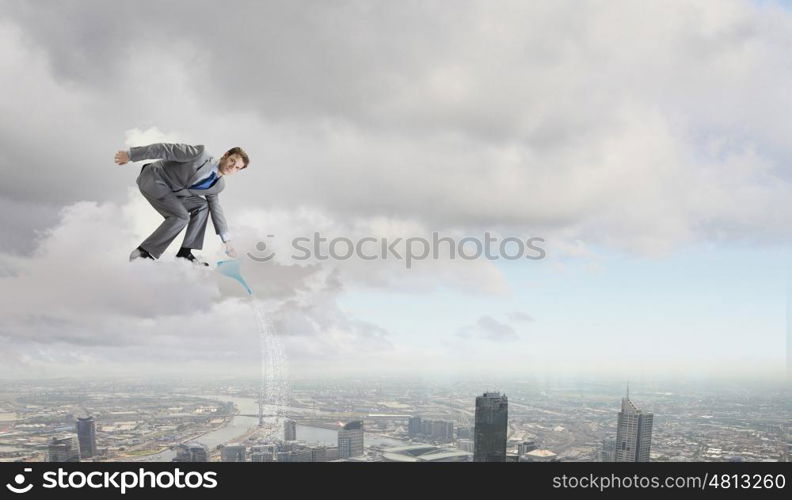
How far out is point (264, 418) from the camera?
36.1 feet

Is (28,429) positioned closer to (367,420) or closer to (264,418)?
(264,418)

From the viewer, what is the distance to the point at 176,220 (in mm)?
4062

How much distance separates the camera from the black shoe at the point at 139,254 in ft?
13.1

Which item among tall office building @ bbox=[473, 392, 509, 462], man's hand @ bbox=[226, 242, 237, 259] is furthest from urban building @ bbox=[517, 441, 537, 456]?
man's hand @ bbox=[226, 242, 237, 259]

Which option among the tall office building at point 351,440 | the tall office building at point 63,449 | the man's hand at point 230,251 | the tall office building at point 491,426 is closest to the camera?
the man's hand at point 230,251

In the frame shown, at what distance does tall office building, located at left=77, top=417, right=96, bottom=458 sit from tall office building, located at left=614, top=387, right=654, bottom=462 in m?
9.61

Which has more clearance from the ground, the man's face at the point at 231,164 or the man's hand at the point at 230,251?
the man's face at the point at 231,164

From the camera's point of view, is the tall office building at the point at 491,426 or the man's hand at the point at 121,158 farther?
the tall office building at the point at 491,426

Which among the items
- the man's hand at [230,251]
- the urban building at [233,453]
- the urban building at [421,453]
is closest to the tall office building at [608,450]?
the urban building at [421,453]

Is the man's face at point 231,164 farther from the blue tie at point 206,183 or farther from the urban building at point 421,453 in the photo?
the urban building at point 421,453

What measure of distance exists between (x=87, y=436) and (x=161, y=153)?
29.2 ft

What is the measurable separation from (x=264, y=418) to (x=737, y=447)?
360 inches

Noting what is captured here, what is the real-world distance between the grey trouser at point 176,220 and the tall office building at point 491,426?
952 centimetres
